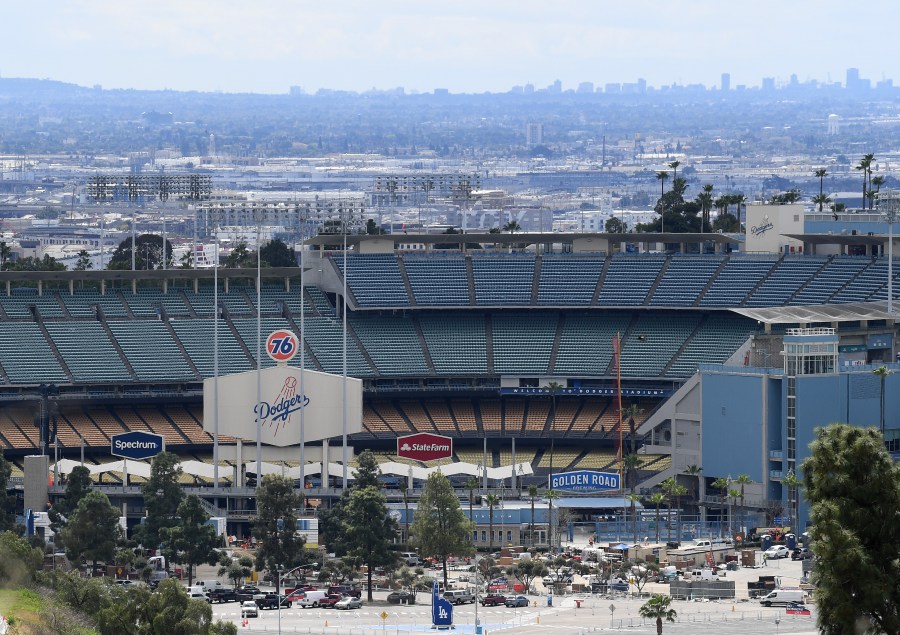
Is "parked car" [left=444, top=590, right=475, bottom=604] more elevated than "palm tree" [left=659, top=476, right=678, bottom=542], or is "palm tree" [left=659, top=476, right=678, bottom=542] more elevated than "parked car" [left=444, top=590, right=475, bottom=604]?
"palm tree" [left=659, top=476, right=678, bottom=542]

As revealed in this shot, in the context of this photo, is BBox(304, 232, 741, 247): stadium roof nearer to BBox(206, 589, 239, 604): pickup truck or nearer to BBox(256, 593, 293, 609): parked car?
BBox(206, 589, 239, 604): pickup truck

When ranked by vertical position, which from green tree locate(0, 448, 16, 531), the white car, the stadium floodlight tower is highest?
the stadium floodlight tower

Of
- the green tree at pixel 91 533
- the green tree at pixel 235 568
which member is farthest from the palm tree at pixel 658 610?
the green tree at pixel 91 533

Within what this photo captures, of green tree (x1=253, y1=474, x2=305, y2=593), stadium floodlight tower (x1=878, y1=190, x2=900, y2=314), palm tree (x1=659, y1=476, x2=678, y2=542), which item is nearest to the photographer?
green tree (x1=253, y1=474, x2=305, y2=593)

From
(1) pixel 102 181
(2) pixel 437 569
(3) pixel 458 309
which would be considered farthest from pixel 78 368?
(1) pixel 102 181

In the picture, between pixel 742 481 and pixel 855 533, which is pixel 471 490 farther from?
pixel 855 533

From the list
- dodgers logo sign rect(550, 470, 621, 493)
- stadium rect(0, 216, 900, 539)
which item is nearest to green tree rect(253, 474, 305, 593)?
stadium rect(0, 216, 900, 539)

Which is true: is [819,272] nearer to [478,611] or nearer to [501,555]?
[501,555]
